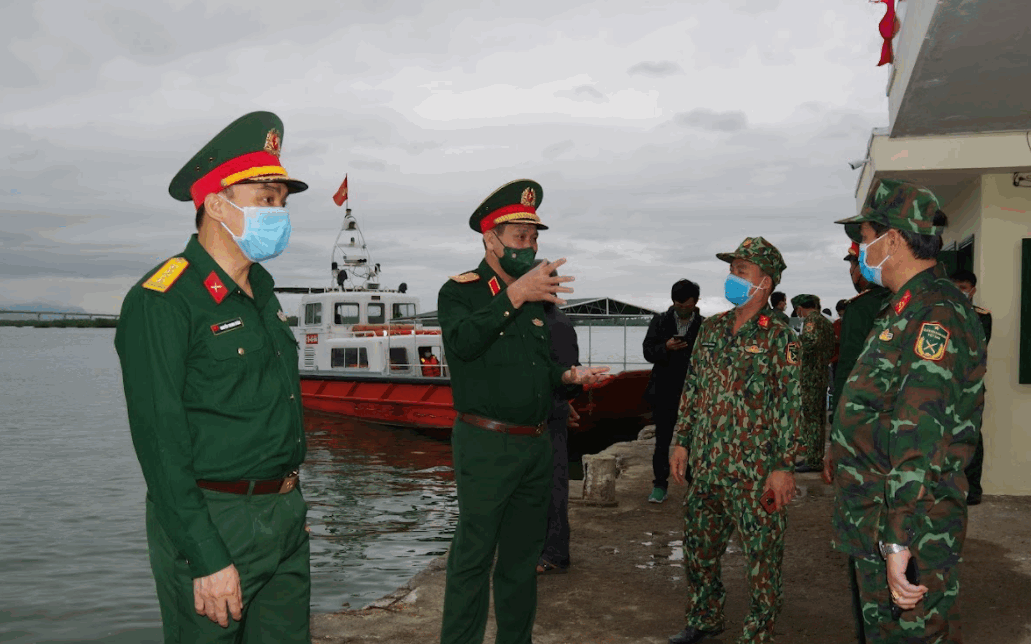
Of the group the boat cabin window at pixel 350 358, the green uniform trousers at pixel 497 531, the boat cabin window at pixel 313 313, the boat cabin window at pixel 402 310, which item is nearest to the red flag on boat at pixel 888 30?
the green uniform trousers at pixel 497 531

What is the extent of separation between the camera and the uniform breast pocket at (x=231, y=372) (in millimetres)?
2189

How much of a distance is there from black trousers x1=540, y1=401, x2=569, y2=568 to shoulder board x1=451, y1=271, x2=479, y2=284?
178cm

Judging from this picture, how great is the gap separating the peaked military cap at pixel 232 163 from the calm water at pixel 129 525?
17.5 feet

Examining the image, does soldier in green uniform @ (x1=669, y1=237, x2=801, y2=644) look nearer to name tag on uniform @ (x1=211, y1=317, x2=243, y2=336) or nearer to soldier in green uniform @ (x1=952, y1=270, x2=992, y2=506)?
name tag on uniform @ (x1=211, y1=317, x2=243, y2=336)

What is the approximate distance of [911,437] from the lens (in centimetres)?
242

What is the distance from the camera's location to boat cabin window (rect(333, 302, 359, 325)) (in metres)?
19.0

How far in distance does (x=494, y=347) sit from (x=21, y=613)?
261 inches

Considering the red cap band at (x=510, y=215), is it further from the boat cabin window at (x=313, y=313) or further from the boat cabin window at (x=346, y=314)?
the boat cabin window at (x=313, y=313)

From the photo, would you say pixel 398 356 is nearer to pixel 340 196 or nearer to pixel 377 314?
pixel 377 314

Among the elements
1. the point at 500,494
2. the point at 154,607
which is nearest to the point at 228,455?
the point at 500,494

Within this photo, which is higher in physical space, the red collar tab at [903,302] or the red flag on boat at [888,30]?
the red flag on boat at [888,30]

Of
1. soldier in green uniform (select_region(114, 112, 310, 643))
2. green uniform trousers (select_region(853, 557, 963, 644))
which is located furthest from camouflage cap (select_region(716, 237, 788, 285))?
soldier in green uniform (select_region(114, 112, 310, 643))

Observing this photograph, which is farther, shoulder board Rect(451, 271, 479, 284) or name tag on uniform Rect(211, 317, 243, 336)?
shoulder board Rect(451, 271, 479, 284)

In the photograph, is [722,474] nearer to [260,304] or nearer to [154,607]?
[260,304]
